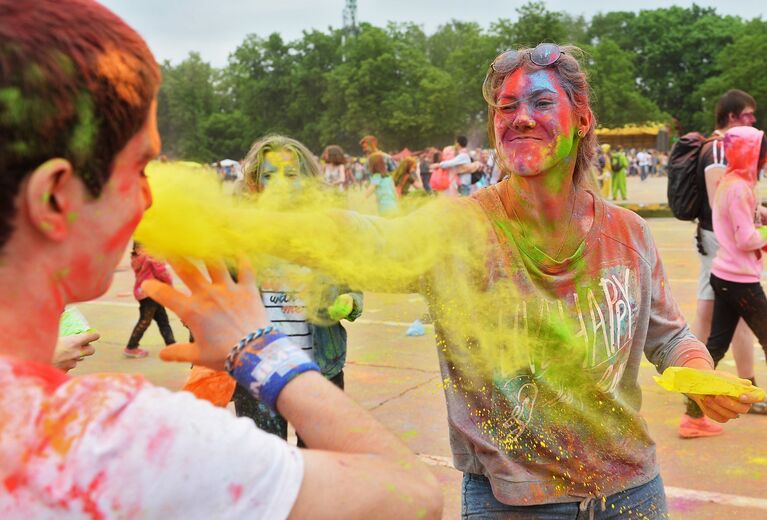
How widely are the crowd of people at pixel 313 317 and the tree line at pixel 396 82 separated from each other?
5501 cm

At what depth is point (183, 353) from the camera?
1.25 metres

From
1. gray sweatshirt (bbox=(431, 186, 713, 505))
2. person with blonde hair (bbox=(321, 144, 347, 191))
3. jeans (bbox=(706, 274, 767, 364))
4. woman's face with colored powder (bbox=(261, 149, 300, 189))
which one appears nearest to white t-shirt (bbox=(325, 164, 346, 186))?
person with blonde hair (bbox=(321, 144, 347, 191))

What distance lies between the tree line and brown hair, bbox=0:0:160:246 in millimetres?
56489

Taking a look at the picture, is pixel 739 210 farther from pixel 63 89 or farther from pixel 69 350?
pixel 63 89

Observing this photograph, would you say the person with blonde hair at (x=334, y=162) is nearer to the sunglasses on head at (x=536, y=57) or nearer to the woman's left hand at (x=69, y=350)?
the sunglasses on head at (x=536, y=57)

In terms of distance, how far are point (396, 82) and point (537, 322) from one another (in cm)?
6994

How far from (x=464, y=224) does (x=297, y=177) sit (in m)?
0.95

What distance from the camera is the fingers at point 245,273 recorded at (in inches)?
49.7

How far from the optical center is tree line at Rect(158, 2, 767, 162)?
61.2 meters

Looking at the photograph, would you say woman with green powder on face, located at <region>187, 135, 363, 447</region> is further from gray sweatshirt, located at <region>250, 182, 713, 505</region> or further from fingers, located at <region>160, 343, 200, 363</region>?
fingers, located at <region>160, 343, 200, 363</region>

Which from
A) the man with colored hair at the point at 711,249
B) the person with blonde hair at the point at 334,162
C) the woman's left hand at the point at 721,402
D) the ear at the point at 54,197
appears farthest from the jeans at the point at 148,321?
the ear at the point at 54,197

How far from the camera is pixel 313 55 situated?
257 ft

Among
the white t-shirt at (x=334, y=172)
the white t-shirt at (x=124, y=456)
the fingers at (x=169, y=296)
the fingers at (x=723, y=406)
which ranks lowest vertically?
the white t-shirt at (x=334, y=172)

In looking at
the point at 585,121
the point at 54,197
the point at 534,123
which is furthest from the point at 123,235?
the point at 585,121
